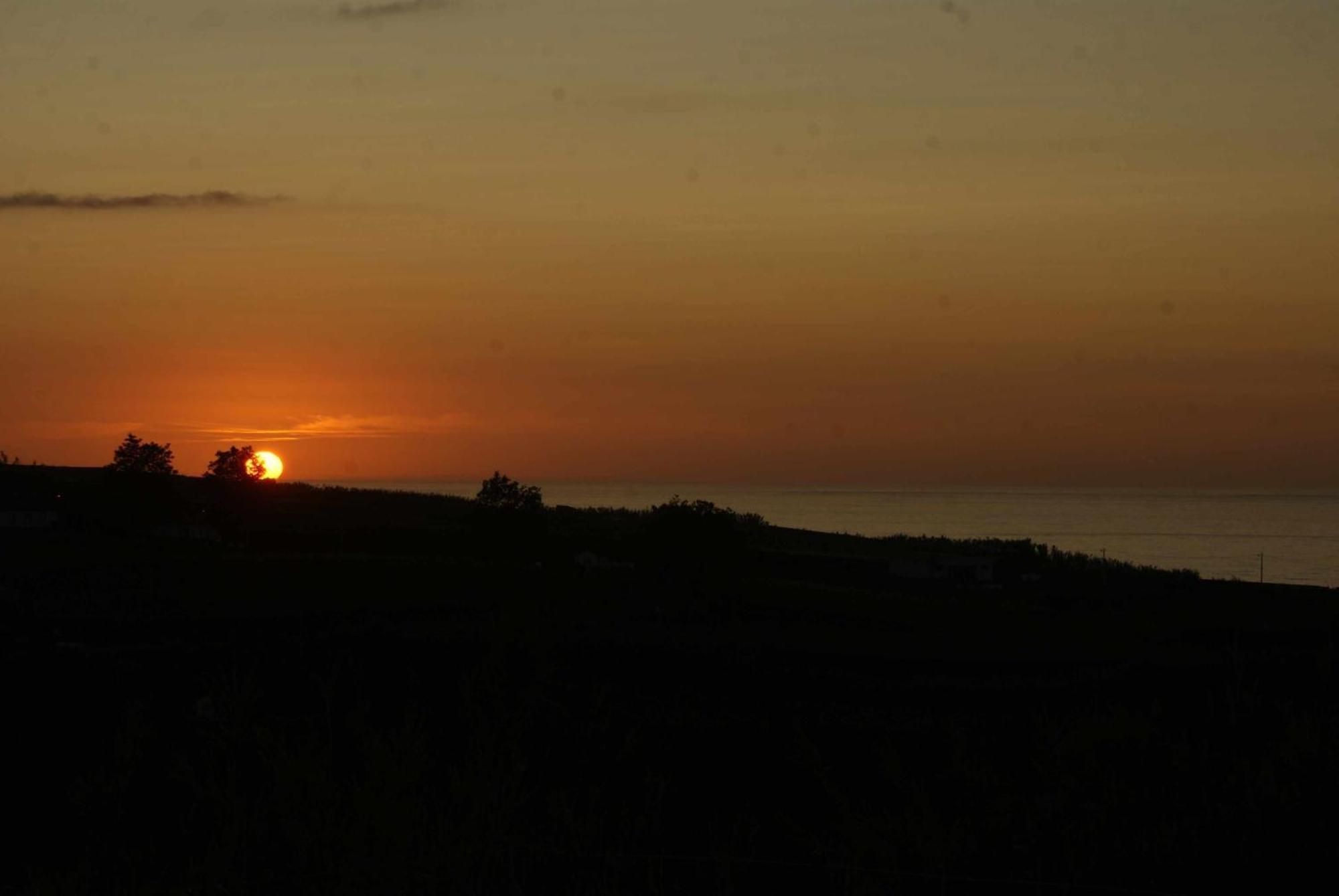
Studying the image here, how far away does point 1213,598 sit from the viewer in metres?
65.4

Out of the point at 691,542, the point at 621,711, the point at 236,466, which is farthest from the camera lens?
the point at 236,466

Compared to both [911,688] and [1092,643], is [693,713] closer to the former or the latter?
[911,688]

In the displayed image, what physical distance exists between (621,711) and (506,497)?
118 feet

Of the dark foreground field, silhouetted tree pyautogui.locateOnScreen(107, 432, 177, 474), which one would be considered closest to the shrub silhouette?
the dark foreground field

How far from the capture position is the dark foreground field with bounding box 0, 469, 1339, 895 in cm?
936

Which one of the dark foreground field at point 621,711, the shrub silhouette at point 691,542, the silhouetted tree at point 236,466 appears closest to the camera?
the dark foreground field at point 621,711

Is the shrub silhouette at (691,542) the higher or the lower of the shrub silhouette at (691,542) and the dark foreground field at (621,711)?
the higher

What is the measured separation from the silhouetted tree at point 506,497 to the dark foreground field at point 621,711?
1.30 metres

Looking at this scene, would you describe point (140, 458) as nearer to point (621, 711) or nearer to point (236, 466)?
point (236, 466)

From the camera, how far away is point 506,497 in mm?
66938

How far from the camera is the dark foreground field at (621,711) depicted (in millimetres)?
9359

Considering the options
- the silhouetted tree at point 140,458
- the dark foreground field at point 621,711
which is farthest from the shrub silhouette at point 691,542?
the silhouetted tree at point 140,458

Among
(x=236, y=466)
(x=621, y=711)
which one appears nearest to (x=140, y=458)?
(x=236, y=466)

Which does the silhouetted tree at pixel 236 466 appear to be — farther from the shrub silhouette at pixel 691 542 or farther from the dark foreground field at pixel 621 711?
the shrub silhouette at pixel 691 542
